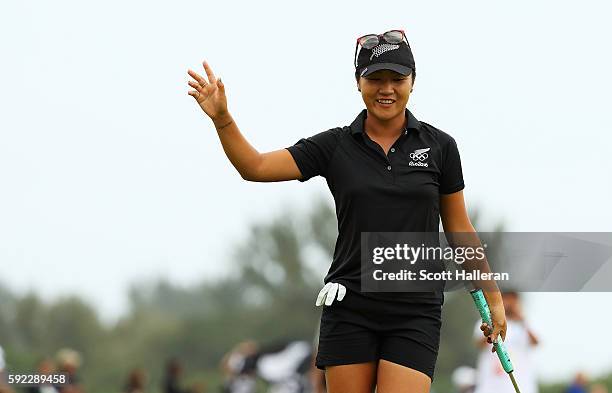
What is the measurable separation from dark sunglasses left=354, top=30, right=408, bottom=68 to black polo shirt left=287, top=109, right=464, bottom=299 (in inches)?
14.7

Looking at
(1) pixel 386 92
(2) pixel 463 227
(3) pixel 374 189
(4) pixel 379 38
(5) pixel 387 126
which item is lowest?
(2) pixel 463 227

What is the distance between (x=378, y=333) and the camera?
6469 millimetres

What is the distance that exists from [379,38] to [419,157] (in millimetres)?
625

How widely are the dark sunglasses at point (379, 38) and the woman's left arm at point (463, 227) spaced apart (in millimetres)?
823

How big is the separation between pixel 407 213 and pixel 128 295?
58.7 m

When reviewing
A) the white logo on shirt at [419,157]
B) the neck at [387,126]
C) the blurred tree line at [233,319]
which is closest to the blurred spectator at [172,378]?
the neck at [387,126]

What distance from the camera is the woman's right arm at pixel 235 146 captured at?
20.5ft

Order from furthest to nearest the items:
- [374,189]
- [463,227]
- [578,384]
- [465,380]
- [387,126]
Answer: [578,384] → [465,380] → [463,227] → [387,126] → [374,189]

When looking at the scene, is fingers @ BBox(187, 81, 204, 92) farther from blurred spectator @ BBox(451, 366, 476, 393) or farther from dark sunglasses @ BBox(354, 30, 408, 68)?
blurred spectator @ BBox(451, 366, 476, 393)

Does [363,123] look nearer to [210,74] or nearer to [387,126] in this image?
[387,126]

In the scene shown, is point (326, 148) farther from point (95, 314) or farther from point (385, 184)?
point (95, 314)

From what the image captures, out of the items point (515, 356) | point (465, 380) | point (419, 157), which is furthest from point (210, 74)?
point (465, 380)

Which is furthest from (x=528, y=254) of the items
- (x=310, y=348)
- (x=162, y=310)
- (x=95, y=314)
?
(x=162, y=310)

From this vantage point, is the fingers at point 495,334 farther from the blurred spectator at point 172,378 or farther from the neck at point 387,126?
the blurred spectator at point 172,378
